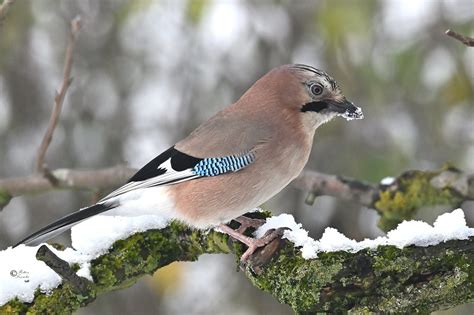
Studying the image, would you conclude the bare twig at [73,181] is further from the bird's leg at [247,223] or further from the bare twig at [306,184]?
the bird's leg at [247,223]

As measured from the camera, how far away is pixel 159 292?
859cm

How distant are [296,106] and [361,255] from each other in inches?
73.4

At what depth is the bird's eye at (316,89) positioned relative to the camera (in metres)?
5.02

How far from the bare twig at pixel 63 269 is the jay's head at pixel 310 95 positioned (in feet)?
6.27

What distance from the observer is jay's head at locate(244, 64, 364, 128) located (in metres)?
4.99

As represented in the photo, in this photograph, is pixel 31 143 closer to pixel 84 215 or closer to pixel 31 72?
pixel 31 72

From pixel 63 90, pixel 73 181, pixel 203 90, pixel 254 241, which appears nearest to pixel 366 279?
pixel 254 241

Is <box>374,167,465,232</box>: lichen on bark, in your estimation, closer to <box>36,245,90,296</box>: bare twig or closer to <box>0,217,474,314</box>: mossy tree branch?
<box>0,217,474,314</box>: mossy tree branch

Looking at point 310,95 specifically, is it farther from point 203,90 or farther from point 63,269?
point 203,90

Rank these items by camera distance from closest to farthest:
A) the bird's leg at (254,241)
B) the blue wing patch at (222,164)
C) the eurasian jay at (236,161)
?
the bird's leg at (254,241)
the eurasian jay at (236,161)
the blue wing patch at (222,164)

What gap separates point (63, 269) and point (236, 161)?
1540mm

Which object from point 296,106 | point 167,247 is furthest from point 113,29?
point 167,247

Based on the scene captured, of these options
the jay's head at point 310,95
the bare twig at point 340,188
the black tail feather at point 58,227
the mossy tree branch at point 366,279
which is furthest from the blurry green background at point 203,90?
the mossy tree branch at point 366,279

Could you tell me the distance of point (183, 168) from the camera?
15.9ft
